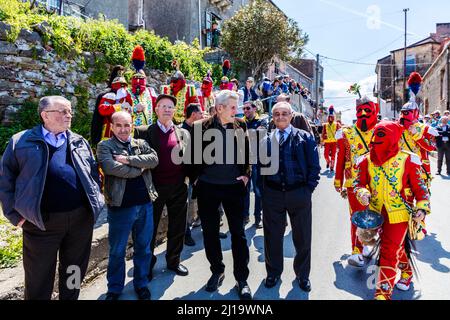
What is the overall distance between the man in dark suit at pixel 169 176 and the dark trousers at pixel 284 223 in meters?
1.04

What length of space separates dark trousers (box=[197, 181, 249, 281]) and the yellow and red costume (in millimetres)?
1255

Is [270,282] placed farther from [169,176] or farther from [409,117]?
[409,117]

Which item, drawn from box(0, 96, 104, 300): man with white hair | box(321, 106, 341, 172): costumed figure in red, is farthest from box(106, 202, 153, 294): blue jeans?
box(321, 106, 341, 172): costumed figure in red

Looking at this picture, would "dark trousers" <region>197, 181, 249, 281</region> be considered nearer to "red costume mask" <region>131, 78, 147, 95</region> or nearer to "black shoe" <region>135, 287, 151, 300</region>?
"black shoe" <region>135, 287, 151, 300</region>

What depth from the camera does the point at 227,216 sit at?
3.71 meters

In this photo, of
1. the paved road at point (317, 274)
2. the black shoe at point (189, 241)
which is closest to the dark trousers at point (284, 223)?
the paved road at point (317, 274)

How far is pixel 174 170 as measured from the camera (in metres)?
4.04

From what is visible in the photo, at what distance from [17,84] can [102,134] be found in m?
3.66

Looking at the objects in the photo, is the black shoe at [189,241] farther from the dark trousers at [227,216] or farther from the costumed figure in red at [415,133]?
the costumed figure in red at [415,133]

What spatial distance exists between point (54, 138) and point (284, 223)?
251 centimetres

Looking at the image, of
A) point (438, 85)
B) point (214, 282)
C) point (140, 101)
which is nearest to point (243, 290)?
point (214, 282)

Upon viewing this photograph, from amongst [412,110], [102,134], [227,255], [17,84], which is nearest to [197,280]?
[227,255]

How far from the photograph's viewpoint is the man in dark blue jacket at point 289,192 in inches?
146
